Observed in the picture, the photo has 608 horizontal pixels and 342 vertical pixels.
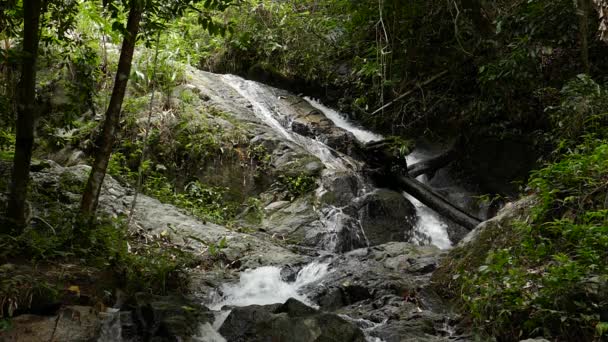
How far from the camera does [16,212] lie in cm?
451

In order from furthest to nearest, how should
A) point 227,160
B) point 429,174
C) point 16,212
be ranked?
point 429,174, point 227,160, point 16,212

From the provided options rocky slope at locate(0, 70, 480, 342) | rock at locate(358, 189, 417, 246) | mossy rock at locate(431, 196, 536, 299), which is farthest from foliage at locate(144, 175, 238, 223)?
Result: mossy rock at locate(431, 196, 536, 299)

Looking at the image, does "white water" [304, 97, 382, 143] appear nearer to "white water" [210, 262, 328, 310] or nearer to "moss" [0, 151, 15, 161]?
"white water" [210, 262, 328, 310]

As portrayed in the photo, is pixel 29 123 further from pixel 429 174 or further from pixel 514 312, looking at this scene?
pixel 429 174

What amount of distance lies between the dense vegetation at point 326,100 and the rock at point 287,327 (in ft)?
3.74

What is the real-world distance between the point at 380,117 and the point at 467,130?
6.49 ft

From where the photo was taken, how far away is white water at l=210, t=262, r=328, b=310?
19.2 feet

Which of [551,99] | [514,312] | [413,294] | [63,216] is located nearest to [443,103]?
[551,99]

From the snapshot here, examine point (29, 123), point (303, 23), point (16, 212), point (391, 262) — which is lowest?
point (391, 262)

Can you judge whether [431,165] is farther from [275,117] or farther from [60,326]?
[60,326]

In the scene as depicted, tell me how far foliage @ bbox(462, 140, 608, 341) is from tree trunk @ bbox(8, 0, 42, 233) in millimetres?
4039

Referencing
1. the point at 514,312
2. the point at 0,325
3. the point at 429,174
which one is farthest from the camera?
the point at 429,174

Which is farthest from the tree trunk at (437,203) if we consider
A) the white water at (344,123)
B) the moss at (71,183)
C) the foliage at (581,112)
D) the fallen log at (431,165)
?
the moss at (71,183)

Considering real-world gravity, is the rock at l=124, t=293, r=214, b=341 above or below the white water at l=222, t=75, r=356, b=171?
below
